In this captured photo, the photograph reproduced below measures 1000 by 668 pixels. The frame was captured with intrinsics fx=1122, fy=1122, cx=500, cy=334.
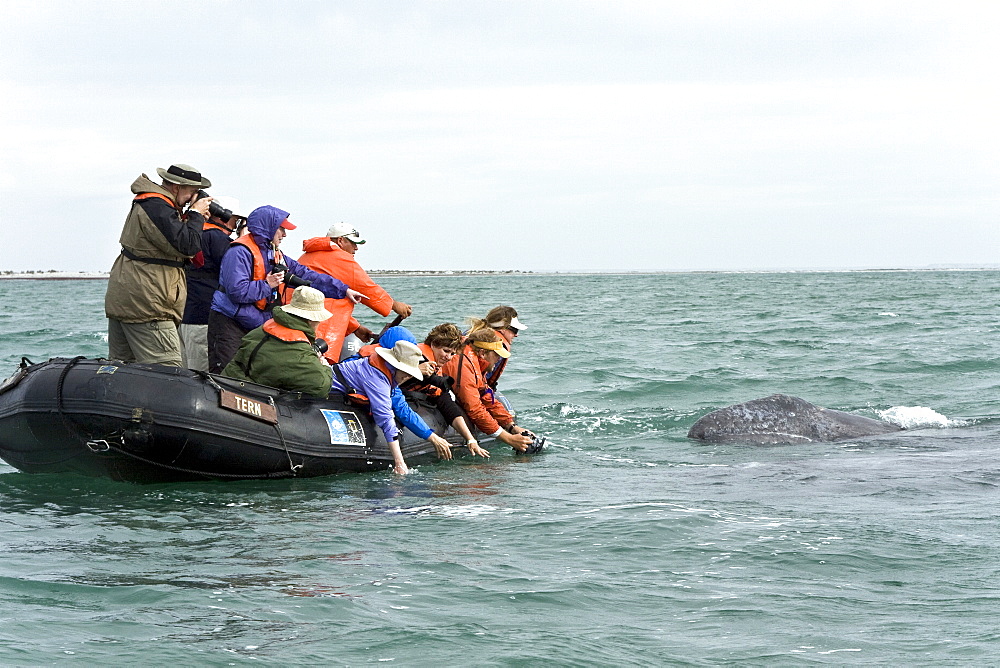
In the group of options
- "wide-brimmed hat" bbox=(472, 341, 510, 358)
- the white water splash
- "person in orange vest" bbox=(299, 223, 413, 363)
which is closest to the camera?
"person in orange vest" bbox=(299, 223, 413, 363)

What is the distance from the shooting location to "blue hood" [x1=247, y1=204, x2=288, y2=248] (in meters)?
9.96

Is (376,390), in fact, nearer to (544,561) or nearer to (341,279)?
(341,279)

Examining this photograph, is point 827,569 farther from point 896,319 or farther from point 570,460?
point 896,319

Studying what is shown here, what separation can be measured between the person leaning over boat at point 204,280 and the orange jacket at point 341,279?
0.75 meters

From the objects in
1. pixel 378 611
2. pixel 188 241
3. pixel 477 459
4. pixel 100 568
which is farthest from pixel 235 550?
pixel 477 459

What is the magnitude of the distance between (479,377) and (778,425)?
3.92m

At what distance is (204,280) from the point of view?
411 inches

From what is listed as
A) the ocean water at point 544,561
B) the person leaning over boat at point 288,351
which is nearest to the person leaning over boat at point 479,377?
the ocean water at point 544,561

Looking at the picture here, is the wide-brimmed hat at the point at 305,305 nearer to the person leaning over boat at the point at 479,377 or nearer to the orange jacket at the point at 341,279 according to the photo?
the orange jacket at the point at 341,279

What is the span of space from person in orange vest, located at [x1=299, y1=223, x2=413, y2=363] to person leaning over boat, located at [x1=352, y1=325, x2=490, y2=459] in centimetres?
31

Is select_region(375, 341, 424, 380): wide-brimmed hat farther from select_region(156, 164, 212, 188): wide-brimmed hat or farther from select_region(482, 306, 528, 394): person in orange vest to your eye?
select_region(156, 164, 212, 188): wide-brimmed hat

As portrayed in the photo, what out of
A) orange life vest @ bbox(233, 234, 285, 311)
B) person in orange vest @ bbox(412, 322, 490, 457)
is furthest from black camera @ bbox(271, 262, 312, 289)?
person in orange vest @ bbox(412, 322, 490, 457)

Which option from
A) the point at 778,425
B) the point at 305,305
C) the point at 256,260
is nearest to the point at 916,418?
the point at 778,425

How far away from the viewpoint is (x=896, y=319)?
129 ft
